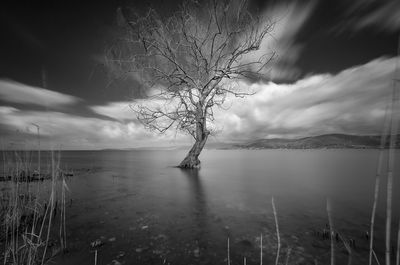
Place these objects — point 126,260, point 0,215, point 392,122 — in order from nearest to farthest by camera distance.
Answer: point 392,122 → point 126,260 → point 0,215

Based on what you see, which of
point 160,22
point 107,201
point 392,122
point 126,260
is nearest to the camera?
point 392,122

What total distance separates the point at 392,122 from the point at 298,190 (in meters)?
6.44

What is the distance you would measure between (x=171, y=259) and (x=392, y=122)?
3.13 meters

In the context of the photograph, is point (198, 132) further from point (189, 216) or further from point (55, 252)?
point (55, 252)

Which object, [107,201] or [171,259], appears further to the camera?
[107,201]

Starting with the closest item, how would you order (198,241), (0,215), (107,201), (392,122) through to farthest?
(392,122) → (198,241) → (0,215) → (107,201)

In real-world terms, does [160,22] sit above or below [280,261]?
above

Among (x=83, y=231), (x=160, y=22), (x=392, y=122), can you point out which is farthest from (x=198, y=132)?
(x=392, y=122)

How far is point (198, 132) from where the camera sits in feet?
45.3

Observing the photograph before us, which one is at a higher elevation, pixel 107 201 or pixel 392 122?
pixel 392 122

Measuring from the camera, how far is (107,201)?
18.8 ft

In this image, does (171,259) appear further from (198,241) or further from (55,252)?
(55,252)

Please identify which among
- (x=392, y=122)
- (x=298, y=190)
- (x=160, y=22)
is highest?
(x=160, y=22)

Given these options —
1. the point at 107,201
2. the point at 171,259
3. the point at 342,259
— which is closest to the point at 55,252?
the point at 171,259
